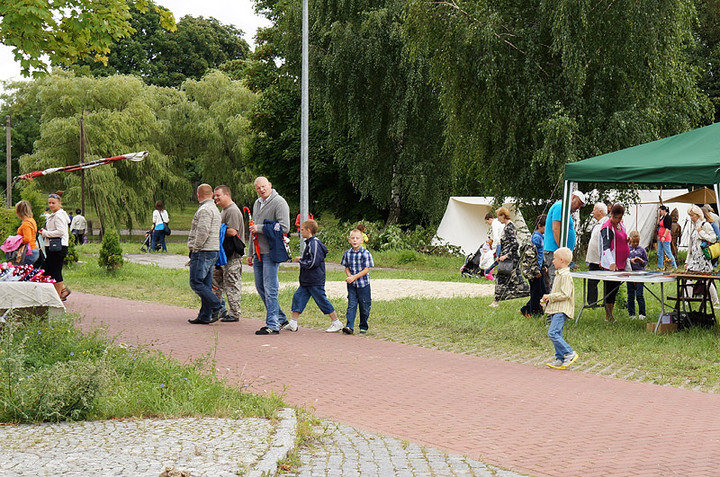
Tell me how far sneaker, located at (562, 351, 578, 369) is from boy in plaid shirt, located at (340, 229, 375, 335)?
3.26m

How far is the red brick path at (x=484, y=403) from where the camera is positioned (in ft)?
18.7

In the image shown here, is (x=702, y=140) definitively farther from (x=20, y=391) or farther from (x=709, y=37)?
(x=709, y=37)

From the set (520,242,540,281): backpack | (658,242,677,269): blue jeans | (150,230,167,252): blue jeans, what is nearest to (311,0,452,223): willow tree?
(150,230,167,252): blue jeans

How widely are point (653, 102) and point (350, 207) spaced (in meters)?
19.1

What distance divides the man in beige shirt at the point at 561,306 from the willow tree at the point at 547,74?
11354 mm

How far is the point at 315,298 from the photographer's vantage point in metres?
11.8

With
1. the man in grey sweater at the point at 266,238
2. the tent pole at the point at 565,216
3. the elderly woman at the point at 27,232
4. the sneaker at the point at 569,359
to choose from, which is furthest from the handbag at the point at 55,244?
the sneaker at the point at 569,359

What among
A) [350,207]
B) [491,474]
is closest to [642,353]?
[491,474]

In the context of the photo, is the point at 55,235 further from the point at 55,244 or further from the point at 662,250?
the point at 662,250

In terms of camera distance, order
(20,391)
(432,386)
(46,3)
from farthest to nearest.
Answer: (46,3)
(432,386)
(20,391)

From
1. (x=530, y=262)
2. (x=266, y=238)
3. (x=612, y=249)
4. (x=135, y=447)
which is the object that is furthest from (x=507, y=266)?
(x=135, y=447)

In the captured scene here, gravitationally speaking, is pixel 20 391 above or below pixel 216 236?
below

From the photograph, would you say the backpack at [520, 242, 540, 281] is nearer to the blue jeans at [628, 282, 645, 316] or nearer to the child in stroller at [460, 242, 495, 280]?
the blue jeans at [628, 282, 645, 316]

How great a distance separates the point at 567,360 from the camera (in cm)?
934
